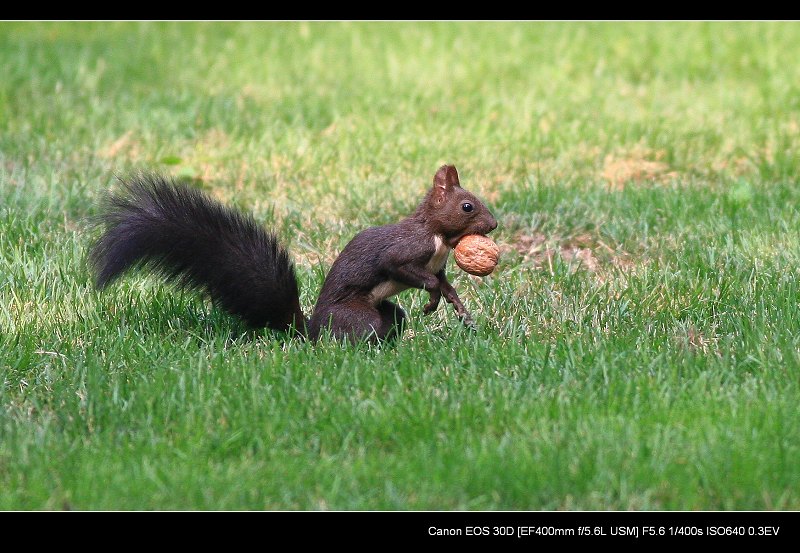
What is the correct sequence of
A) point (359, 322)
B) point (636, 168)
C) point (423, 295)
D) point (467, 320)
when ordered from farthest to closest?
point (636, 168), point (423, 295), point (467, 320), point (359, 322)

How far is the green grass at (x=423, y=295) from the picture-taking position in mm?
3293

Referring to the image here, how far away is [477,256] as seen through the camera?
4.32 meters

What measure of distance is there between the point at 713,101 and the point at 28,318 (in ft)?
17.0

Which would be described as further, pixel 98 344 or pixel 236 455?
pixel 98 344

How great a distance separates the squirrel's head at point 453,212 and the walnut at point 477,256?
4 cm

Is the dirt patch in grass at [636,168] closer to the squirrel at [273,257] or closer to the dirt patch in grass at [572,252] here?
the dirt patch in grass at [572,252]

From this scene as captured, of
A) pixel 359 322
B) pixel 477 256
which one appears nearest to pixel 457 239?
pixel 477 256

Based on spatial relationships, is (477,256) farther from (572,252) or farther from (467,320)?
(572,252)

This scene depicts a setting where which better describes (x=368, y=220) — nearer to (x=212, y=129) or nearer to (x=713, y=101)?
(x=212, y=129)

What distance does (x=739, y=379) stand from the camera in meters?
3.93

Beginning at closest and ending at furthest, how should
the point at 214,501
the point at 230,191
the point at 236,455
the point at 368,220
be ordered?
the point at 214,501, the point at 236,455, the point at 368,220, the point at 230,191

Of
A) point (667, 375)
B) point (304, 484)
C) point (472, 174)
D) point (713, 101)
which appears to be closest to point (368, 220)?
point (472, 174)

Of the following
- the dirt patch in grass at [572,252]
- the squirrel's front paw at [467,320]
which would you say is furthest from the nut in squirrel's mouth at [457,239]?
the dirt patch in grass at [572,252]

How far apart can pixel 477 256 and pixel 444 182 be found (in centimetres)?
31
